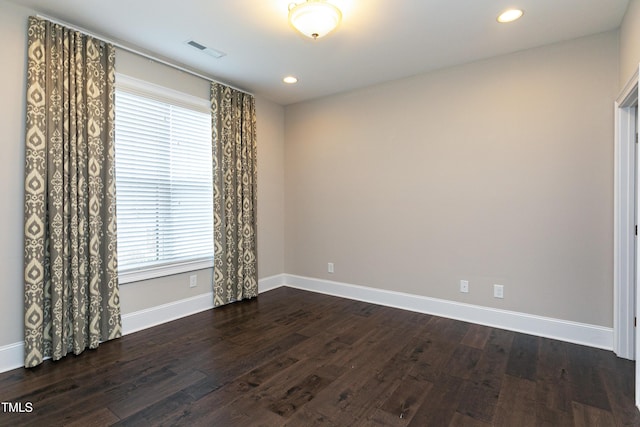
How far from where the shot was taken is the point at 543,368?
247 cm

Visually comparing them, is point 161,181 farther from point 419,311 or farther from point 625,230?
point 625,230

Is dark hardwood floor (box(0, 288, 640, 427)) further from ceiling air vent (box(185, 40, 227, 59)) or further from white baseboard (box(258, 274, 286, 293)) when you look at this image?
ceiling air vent (box(185, 40, 227, 59))

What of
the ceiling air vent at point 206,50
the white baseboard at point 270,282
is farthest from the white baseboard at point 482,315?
the ceiling air vent at point 206,50

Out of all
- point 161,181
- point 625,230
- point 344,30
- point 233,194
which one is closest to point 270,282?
point 233,194

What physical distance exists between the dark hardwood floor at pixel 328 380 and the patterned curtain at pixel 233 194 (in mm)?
814

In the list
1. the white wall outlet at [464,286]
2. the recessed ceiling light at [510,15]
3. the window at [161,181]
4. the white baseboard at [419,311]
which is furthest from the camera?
the white wall outlet at [464,286]

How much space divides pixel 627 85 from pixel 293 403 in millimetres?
3253

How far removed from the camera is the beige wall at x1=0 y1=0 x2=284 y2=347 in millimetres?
2420

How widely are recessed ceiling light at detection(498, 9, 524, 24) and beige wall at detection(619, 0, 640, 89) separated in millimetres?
700

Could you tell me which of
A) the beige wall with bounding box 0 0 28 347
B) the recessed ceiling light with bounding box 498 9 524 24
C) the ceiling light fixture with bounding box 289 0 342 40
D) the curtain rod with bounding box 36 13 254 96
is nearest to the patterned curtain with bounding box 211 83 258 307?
A: the curtain rod with bounding box 36 13 254 96

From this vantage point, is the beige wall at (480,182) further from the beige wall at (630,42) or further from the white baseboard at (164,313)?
the white baseboard at (164,313)

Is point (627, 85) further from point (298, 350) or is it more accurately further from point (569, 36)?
point (298, 350)

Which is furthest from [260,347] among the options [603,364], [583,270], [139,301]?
Result: [583,270]

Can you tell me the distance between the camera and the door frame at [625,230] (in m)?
2.56
